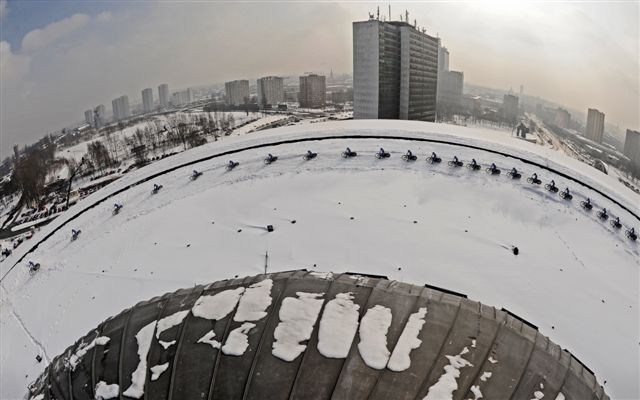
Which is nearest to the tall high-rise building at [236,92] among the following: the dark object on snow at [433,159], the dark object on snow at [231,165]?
the dark object on snow at [231,165]

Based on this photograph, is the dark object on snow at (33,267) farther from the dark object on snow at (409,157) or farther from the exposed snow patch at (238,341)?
the dark object on snow at (409,157)

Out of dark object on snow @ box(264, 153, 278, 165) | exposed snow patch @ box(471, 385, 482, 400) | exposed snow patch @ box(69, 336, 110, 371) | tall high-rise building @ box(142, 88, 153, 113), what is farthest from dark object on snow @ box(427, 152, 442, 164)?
tall high-rise building @ box(142, 88, 153, 113)

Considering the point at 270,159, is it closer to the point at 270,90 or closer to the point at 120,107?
the point at 270,90

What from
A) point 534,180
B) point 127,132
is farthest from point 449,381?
point 127,132

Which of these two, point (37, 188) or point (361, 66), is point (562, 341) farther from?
point (37, 188)

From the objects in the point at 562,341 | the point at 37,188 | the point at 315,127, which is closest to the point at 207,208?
the point at 315,127
